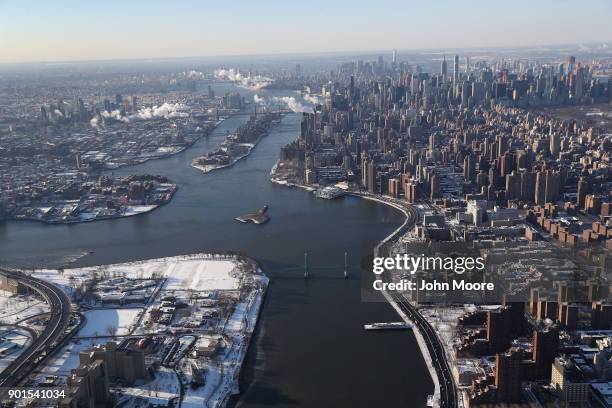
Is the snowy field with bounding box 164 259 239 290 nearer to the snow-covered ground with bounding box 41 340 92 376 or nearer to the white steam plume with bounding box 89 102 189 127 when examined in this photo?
the snow-covered ground with bounding box 41 340 92 376

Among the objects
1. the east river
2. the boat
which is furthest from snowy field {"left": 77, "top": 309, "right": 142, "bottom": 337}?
the boat

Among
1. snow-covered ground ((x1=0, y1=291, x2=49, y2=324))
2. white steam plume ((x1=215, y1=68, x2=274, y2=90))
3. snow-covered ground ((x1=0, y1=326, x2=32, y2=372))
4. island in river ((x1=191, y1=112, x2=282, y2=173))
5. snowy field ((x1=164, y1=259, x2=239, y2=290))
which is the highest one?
white steam plume ((x1=215, y1=68, x2=274, y2=90))

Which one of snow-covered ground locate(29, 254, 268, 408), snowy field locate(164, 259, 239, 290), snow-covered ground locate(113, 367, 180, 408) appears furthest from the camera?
snowy field locate(164, 259, 239, 290)

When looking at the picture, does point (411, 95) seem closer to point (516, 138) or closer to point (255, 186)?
point (516, 138)

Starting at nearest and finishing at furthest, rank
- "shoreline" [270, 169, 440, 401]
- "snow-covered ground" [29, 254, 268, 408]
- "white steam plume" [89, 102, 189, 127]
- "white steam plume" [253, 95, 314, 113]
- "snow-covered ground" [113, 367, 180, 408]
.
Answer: "snow-covered ground" [113, 367, 180, 408] < "snow-covered ground" [29, 254, 268, 408] < "shoreline" [270, 169, 440, 401] < "white steam plume" [89, 102, 189, 127] < "white steam plume" [253, 95, 314, 113]

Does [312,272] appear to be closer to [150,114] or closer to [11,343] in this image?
[11,343]

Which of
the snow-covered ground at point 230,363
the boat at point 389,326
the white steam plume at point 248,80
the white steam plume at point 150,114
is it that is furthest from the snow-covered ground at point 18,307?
the white steam plume at point 248,80

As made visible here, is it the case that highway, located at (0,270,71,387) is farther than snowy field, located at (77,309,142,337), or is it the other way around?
snowy field, located at (77,309,142,337)
